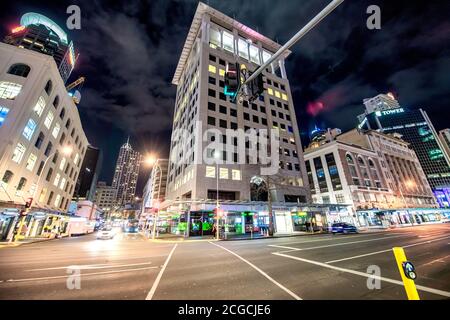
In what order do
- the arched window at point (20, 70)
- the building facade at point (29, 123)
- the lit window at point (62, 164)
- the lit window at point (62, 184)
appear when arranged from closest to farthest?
the building facade at point (29, 123)
the arched window at point (20, 70)
the lit window at point (62, 164)
the lit window at point (62, 184)

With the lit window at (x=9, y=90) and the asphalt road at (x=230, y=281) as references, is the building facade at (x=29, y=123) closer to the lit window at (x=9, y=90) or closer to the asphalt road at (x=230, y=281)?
the lit window at (x=9, y=90)

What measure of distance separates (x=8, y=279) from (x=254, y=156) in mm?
35187

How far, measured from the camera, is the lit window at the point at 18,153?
76.2 ft

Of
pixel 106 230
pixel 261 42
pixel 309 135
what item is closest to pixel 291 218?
pixel 106 230

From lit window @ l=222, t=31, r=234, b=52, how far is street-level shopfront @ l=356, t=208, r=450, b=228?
5780 centimetres

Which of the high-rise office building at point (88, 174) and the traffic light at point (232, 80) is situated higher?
the high-rise office building at point (88, 174)

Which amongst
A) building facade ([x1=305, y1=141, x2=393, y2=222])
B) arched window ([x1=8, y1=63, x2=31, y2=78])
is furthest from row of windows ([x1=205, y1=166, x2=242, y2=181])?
building facade ([x1=305, y1=141, x2=393, y2=222])

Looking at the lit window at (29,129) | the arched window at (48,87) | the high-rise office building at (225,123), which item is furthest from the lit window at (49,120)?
the high-rise office building at (225,123)

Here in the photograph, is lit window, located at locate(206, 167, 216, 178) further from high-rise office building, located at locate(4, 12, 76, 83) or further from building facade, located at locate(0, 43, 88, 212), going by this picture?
high-rise office building, located at locate(4, 12, 76, 83)

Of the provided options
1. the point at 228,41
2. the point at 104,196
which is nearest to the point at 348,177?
the point at 228,41

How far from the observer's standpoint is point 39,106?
87.3ft

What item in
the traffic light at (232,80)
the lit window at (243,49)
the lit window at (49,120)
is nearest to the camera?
the traffic light at (232,80)

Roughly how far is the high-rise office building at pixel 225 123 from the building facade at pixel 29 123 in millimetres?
→ 21797
